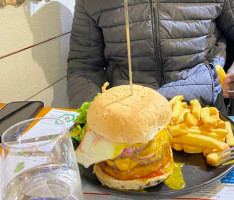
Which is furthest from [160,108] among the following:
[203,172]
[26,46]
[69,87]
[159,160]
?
[26,46]

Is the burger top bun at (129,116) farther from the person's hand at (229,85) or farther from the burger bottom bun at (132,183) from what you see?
the person's hand at (229,85)

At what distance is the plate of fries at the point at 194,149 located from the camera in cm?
94

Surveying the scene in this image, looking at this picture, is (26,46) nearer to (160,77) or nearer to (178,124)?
(160,77)

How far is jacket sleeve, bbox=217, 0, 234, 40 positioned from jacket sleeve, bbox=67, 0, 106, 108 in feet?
3.18

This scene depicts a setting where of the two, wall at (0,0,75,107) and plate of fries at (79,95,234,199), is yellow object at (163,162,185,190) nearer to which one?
plate of fries at (79,95,234,199)

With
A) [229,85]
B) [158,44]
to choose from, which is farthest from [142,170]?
[158,44]

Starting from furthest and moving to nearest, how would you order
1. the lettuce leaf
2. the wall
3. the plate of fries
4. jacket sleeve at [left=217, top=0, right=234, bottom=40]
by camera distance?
1. jacket sleeve at [left=217, top=0, right=234, bottom=40]
2. the wall
3. the lettuce leaf
4. the plate of fries

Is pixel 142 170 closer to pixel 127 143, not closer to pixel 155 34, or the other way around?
pixel 127 143

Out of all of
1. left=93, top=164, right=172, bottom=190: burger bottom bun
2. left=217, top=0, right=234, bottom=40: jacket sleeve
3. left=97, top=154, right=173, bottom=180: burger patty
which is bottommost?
left=93, top=164, right=172, bottom=190: burger bottom bun

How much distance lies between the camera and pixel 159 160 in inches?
41.1

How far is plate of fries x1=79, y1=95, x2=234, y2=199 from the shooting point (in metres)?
0.94

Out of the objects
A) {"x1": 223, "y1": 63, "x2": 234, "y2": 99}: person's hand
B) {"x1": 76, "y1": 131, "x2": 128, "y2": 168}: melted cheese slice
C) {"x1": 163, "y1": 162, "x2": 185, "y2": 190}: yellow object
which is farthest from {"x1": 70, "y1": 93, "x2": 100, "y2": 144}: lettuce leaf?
{"x1": 223, "y1": 63, "x2": 234, "y2": 99}: person's hand

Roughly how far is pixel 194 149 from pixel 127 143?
0.35m

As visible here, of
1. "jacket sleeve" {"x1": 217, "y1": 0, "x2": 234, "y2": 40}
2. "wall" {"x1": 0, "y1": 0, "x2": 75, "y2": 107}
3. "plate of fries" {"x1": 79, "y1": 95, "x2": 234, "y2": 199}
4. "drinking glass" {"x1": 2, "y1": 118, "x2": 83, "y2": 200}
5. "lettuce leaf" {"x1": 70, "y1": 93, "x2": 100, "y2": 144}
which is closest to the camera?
"drinking glass" {"x1": 2, "y1": 118, "x2": 83, "y2": 200}
